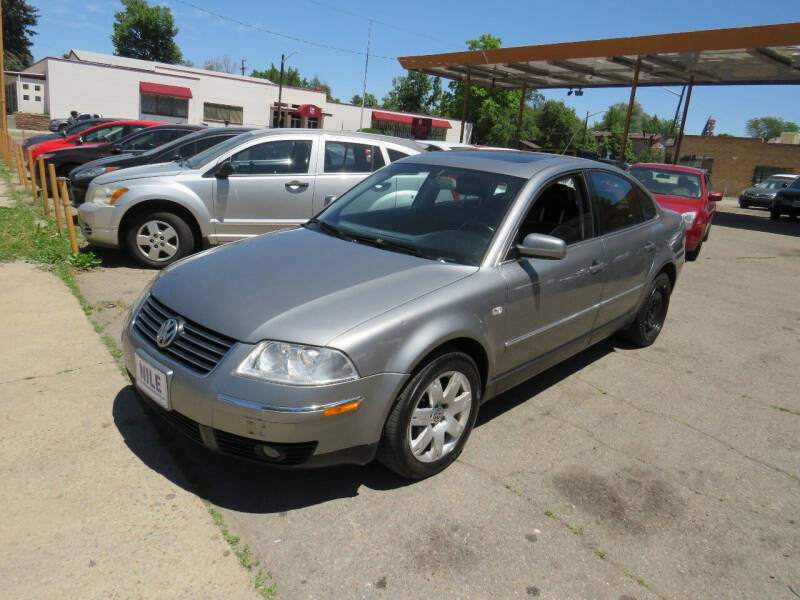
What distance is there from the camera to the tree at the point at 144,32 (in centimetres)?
7819

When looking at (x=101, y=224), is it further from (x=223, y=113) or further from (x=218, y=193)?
(x=223, y=113)

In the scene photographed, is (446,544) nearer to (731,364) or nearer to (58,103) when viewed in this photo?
(731,364)

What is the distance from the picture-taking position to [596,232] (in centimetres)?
432

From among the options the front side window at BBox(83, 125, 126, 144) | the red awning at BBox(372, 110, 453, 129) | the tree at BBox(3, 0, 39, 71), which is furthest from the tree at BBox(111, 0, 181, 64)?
the front side window at BBox(83, 125, 126, 144)

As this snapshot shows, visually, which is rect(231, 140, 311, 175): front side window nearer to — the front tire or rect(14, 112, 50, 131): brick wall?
the front tire

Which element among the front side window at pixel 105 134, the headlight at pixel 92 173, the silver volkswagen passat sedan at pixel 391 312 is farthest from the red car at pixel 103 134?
the silver volkswagen passat sedan at pixel 391 312

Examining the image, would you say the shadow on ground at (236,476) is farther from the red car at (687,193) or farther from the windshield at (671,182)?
the windshield at (671,182)

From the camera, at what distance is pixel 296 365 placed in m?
2.66

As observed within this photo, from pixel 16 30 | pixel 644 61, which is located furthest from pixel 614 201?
pixel 16 30

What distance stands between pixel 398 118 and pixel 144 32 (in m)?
42.6

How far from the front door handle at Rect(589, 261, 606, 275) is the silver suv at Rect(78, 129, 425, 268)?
3894 millimetres

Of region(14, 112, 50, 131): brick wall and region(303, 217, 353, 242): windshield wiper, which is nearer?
region(303, 217, 353, 242): windshield wiper

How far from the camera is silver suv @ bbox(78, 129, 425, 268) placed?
6691mm

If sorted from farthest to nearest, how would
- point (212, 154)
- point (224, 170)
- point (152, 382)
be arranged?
1. point (212, 154)
2. point (224, 170)
3. point (152, 382)
